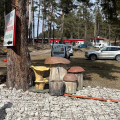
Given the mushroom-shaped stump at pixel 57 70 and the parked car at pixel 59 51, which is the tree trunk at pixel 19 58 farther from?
the parked car at pixel 59 51

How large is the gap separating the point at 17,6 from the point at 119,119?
464 centimetres

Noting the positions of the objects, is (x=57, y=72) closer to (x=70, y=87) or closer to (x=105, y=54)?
(x=70, y=87)

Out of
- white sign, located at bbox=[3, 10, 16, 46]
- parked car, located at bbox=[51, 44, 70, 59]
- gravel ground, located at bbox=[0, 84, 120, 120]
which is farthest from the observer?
parked car, located at bbox=[51, 44, 70, 59]

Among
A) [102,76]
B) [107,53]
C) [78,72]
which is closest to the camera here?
[78,72]

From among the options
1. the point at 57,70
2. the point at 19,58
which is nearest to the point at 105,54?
the point at 57,70

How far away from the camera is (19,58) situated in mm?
6105

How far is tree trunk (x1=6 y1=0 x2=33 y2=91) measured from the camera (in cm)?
609

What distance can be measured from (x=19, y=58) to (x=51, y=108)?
236cm

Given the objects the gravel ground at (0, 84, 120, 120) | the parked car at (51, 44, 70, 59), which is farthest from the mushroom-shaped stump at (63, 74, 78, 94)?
the parked car at (51, 44, 70, 59)

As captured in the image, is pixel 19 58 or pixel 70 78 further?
pixel 19 58

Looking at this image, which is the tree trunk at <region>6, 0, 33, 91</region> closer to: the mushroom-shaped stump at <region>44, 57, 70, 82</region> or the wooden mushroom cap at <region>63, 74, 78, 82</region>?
the mushroom-shaped stump at <region>44, 57, 70, 82</region>

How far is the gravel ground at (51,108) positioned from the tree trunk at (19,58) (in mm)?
484

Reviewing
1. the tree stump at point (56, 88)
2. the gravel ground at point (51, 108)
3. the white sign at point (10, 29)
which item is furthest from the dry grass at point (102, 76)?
the white sign at point (10, 29)

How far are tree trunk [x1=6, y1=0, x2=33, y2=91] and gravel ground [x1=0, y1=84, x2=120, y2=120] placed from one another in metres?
0.48
